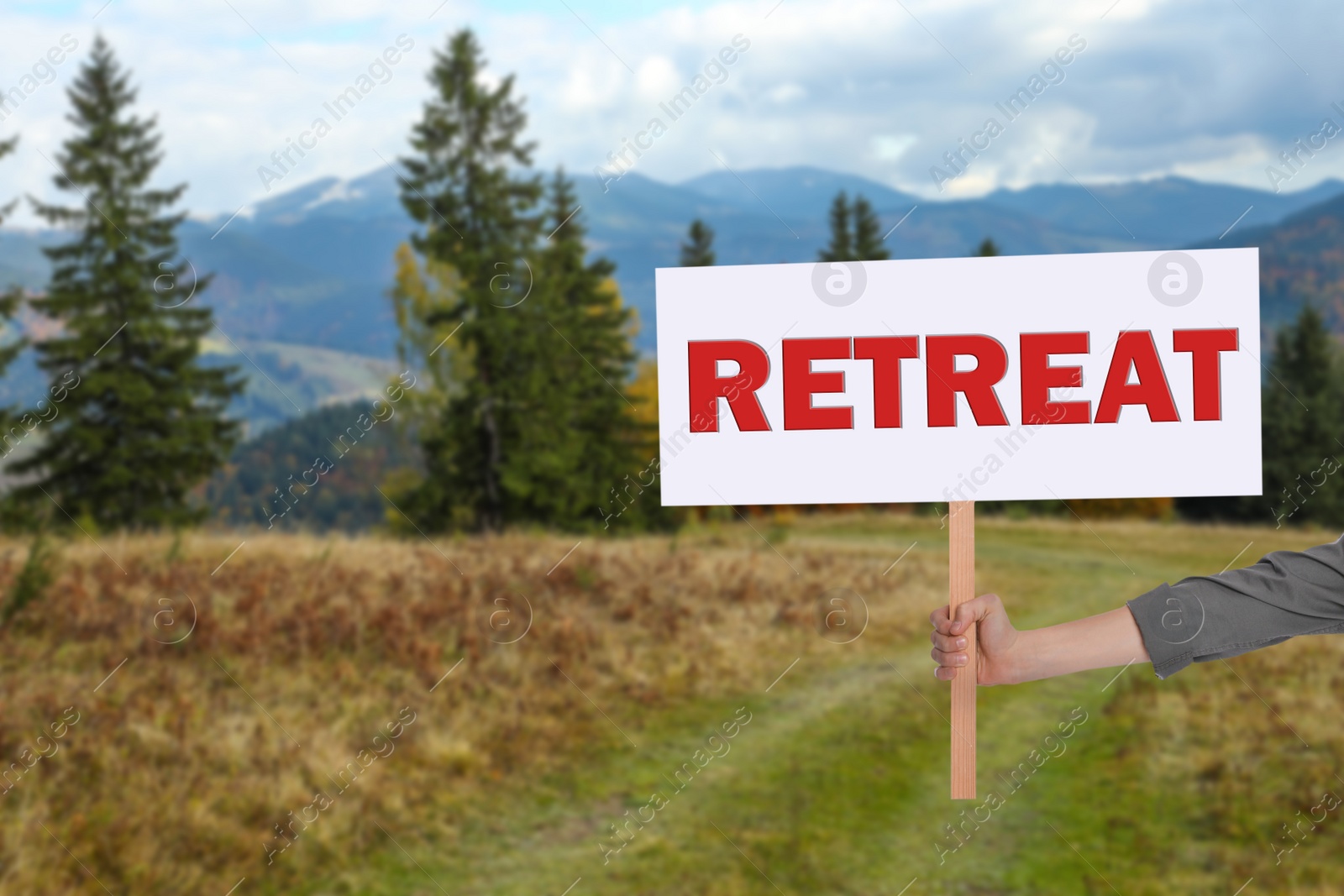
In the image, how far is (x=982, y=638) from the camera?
2654 mm

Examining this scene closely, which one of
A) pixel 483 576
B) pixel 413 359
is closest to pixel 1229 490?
pixel 483 576

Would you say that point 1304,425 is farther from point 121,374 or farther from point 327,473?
point 121,374

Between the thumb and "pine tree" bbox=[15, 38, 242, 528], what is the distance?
86.0 ft

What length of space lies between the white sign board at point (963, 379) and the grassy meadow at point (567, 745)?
4.55 meters

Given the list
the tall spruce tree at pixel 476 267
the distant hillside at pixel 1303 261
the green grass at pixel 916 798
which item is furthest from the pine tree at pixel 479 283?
the distant hillside at pixel 1303 261

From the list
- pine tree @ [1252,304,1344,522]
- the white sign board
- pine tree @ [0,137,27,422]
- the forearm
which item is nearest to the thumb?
the forearm

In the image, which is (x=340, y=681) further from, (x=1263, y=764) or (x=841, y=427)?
(x=1263, y=764)

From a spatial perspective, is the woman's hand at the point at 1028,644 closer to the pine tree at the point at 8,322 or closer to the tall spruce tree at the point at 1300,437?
the pine tree at the point at 8,322

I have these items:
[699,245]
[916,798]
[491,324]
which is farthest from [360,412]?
[699,245]

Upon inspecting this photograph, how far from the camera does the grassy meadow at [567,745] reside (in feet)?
21.1

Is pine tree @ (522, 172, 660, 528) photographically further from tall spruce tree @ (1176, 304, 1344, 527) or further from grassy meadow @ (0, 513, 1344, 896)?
tall spruce tree @ (1176, 304, 1344, 527)

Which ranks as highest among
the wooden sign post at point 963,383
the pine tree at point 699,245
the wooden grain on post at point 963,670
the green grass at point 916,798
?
the pine tree at point 699,245

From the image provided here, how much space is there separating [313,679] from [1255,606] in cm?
833

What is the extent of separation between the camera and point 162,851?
6.26 metres
